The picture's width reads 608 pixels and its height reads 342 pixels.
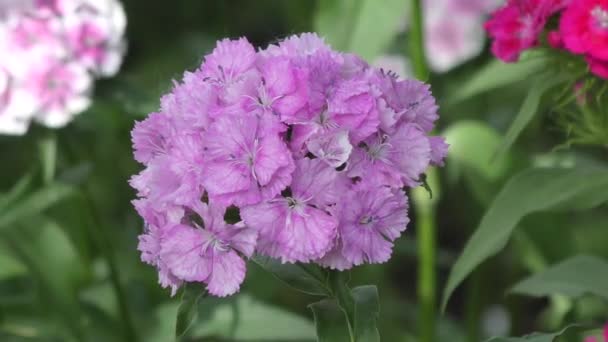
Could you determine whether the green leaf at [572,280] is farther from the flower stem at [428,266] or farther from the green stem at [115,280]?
the green stem at [115,280]

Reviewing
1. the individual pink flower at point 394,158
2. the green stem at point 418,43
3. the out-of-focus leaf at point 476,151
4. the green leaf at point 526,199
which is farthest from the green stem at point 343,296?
the out-of-focus leaf at point 476,151

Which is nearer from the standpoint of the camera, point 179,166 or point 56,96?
point 179,166

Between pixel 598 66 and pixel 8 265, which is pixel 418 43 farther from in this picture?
pixel 8 265

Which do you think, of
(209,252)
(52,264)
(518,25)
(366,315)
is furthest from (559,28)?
(52,264)

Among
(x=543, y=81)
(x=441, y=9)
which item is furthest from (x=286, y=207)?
(x=441, y=9)

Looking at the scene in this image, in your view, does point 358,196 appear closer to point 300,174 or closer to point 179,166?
point 300,174

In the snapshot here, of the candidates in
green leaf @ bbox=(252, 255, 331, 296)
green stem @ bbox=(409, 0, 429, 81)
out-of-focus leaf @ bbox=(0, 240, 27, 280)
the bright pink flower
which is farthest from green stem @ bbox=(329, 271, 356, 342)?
out-of-focus leaf @ bbox=(0, 240, 27, 280)
